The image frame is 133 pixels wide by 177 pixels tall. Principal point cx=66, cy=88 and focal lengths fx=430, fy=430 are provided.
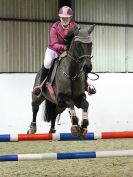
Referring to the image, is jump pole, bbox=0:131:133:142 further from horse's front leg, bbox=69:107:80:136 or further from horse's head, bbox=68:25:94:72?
horse's head, bbox=68:25:94:72

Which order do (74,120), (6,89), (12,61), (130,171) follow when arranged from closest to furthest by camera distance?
(74,120)
(130,171)
(6,89)
(12,61)

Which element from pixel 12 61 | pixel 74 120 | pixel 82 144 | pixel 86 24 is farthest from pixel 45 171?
pixel 86 24

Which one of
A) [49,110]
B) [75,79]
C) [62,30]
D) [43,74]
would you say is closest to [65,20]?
[62,30]

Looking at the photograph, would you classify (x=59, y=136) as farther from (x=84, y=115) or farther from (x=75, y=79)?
(x=75, y=79)

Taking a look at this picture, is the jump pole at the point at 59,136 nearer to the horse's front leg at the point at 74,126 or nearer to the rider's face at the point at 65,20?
the horse's front leg at the point at 74,126

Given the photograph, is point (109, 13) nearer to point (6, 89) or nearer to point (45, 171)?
point (6, 89)

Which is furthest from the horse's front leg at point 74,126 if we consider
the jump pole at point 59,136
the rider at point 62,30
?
the rider at point 62,30

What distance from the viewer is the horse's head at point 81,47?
510 cm

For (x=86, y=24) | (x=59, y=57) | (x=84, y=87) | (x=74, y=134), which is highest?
(x=86, y=24)

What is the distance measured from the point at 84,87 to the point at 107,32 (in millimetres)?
9167

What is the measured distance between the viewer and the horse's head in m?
5.10

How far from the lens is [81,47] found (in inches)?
207

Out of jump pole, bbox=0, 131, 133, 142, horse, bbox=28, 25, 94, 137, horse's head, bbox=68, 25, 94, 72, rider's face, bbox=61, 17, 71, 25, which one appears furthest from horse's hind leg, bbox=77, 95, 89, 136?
rider's face, bbox=61, 17, 71, 25

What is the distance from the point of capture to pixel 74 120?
17.6 feet
